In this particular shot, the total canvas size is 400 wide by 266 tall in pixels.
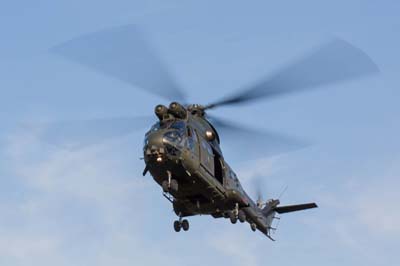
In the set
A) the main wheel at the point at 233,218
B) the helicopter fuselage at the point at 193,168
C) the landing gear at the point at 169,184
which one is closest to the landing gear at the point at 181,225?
the helicopter fuselage at the point at 193,168

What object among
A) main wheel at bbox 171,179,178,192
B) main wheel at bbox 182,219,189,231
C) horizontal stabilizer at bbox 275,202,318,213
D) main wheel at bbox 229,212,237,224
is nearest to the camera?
main wheel at bbox 171,179,178,192

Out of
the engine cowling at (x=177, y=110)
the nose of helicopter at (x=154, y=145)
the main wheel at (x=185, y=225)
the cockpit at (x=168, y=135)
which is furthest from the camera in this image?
the main wheel at (x=185, y=225)

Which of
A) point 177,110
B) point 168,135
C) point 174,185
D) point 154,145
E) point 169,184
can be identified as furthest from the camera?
point 177,110

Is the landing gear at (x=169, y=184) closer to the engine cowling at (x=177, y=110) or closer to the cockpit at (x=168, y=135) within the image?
the cockpit at (x=168, y=135)

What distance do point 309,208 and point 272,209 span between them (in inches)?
114

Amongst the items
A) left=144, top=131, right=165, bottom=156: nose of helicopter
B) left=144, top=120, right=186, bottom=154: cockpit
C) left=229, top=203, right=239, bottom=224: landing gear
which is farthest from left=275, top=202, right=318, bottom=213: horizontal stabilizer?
left=144, top=131, right=165, bottom=156: nose of helicopter

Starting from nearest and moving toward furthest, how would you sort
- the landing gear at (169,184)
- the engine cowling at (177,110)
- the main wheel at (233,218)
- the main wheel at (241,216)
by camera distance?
the landing gear at (169,184) < the engine cowling at (177,110) < the main wheel at (233,218) < the main wheel at (241,216)

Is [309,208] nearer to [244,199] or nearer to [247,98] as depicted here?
[244,199]

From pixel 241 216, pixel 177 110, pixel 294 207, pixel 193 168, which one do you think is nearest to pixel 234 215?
pixel 241 216

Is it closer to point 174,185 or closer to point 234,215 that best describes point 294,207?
point 234,215

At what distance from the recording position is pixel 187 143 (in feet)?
126

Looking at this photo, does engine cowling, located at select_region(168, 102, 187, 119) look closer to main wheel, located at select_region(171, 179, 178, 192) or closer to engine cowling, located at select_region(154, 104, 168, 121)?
engine cowling, located at select_region(154, 104, 168, 121)

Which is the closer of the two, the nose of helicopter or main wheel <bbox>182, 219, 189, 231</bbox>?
the nose of helicopter

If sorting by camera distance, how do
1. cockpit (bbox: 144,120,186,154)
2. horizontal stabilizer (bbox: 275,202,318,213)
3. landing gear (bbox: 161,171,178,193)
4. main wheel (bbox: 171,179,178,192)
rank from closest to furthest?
cockpit (bbox: 144,120,186,154), landing gear (bbox: 161,171,178,193), main wheel (bbox: 171,179,178,192), horizontal stabilizer (bbox: 275,202,318,213)
